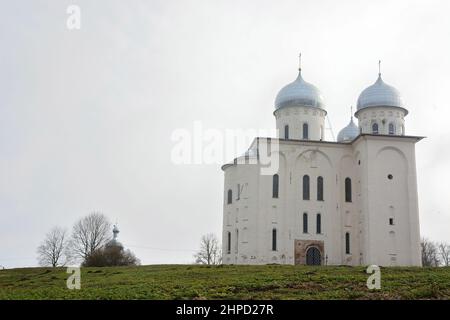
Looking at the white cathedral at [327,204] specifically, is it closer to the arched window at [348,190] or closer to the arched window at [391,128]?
the arched window at [348,190]

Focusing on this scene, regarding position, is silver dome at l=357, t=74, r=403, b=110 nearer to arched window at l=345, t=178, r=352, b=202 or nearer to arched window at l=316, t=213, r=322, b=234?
arched window at l=345, t=178, r=352, b=202

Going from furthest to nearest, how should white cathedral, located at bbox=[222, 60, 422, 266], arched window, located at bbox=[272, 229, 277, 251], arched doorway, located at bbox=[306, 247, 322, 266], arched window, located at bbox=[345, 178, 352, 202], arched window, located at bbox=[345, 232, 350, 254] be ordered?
arched window, located at bbox=[345, 178, 352, 202], arched window, located at bbox=[345, 232, 350, 254], arched doorway, located at bbox=[306, 247, 322, 266], arched window, located at bbox=[272, 229, 277, 251], white cathedral, located at bbox=[222, 60, 422, 266]

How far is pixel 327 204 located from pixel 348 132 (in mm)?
12760

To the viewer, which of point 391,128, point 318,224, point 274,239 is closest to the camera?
point 274,239

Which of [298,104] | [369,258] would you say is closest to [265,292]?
[369,258]

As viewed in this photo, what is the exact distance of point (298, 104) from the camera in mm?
45688

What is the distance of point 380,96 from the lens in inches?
1767

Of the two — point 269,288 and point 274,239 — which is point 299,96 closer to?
point 274,239

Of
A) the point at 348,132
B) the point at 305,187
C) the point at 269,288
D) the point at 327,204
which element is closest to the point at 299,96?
the point at 305,187

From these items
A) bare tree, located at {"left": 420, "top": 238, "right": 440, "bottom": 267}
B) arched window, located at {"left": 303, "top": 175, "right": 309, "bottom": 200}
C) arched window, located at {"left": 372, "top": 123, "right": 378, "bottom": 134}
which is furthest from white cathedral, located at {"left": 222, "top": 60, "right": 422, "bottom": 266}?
bare tree, located at {"left": 420, "top": 238, "right": 440, "bottom": 267}

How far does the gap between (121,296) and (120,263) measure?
30.1 metres

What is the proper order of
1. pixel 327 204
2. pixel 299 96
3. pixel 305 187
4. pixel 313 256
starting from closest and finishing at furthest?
pixel 313 256 < pixel 327 204 < pixel 305 187 < pixel 299 96

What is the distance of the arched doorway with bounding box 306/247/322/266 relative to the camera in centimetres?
4044

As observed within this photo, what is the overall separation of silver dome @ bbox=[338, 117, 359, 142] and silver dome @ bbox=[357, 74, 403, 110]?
597 centimetres
